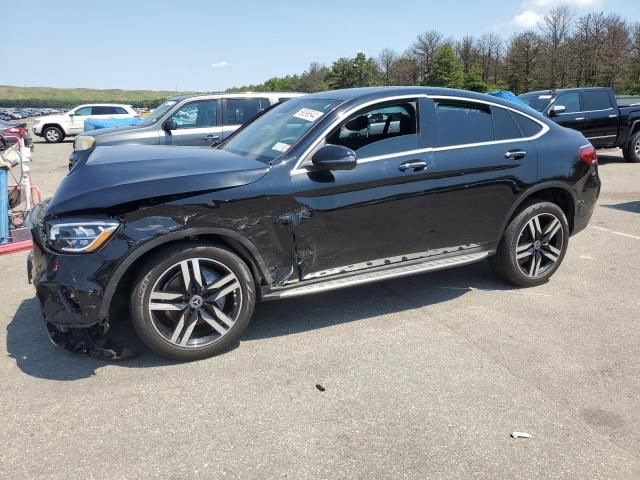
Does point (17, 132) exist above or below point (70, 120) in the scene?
below

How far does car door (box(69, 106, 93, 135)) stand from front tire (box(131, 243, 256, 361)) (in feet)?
79.2

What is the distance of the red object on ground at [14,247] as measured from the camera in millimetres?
5977

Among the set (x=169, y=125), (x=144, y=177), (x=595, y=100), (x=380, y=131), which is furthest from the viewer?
(x=595, y=100)

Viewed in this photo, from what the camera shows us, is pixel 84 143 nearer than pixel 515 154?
No

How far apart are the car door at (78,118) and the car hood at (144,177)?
23398mm

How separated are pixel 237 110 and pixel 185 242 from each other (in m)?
7.20

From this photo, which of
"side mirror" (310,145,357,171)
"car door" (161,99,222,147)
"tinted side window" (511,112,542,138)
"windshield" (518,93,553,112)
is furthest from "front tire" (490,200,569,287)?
"windshield" (518,93,553,112)

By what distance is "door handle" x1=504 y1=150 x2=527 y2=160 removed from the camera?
4.35 metres

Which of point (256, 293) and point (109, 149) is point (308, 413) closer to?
point (256, 293)

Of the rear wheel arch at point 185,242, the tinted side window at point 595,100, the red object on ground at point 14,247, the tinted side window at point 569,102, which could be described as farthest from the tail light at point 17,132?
the tinted side window at point 595,100

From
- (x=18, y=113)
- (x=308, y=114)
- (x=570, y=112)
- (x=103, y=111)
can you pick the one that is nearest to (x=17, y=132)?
(x=308, y=114)

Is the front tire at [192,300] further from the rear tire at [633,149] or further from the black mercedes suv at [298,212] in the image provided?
the rear tire at [633,149]

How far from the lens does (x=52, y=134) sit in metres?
24.3

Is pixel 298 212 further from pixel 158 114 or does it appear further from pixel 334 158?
pixel 158 114
